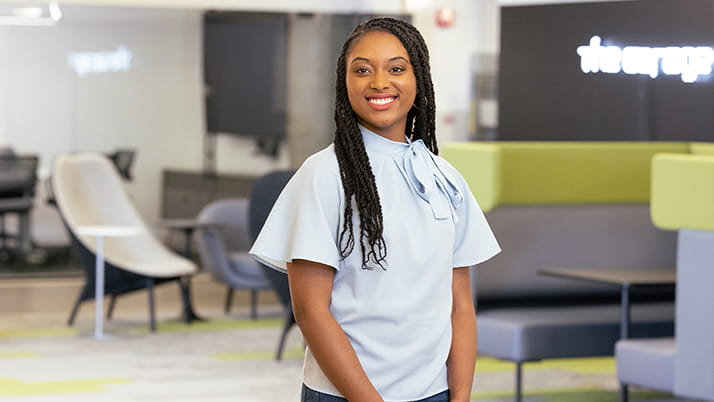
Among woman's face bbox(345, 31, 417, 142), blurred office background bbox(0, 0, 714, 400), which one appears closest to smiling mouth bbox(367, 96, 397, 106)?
woman's face bbox(345, 31, 417, 142)

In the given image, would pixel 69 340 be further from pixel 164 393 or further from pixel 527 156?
pixel 527 156

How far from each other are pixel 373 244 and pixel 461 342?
28 cm

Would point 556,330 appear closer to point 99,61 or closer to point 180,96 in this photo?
point 180,96

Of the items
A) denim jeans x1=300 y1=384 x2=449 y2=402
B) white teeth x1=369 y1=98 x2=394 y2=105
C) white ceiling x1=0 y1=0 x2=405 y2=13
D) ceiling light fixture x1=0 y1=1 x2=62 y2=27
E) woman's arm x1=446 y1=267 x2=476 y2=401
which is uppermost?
white ceiling x1=0 y1=0 x2=405 y2=13

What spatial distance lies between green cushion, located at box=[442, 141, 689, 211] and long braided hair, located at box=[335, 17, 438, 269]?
3669 millimetres

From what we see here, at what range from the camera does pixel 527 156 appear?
19.8 ft

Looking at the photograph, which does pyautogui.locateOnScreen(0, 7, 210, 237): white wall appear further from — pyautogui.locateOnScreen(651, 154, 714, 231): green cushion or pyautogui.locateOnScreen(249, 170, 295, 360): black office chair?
pyautogui.locateOnScreen(651, 154, 714, 231): green cushion

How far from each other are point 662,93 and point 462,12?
242 inches

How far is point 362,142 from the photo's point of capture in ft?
6.42

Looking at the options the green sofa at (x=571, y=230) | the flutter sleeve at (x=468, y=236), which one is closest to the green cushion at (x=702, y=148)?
the green sofa at (x=571, y=230)

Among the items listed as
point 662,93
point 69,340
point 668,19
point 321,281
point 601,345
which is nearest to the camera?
point 321,281

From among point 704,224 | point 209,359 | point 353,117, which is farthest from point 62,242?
point 353,117

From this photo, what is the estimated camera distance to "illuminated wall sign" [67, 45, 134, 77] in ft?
33.2

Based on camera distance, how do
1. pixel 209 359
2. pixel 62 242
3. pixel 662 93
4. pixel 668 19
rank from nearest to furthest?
pixel 668 19 < pixel 662 93 < pixel 209 359 < pixel 62 242
